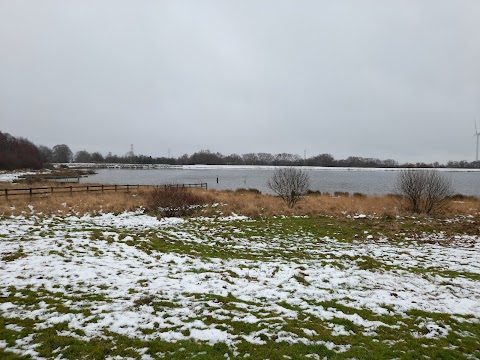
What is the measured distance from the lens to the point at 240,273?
887 cm

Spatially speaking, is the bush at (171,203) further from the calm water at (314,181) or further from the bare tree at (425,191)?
the calm water at (314,181)

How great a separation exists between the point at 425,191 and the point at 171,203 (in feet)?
68.5

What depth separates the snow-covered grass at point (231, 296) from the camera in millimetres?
4938

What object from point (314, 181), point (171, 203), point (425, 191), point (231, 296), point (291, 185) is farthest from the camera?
point (314, 181)

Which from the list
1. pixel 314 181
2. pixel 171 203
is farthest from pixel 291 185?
pixel 314 181

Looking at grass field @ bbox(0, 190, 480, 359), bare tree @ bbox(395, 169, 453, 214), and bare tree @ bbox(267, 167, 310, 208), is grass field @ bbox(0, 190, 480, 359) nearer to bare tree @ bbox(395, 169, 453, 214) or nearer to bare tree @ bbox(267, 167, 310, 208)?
bare tree @ bbox(395, 169, 453, 214)

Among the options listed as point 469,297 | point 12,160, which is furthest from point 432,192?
point 12,160

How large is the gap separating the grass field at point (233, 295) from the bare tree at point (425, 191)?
10.2 m

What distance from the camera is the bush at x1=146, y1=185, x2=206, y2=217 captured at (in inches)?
832

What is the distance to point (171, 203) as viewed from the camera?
859 inches

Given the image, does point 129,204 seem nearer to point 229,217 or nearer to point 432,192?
point 229,217

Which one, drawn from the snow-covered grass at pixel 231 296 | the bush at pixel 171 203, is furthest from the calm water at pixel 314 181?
the snow-covered grass at pixel 231 296

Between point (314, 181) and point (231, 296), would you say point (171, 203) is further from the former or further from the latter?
point (314, 181)

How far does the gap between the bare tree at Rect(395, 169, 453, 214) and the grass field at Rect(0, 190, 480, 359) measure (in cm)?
1019
